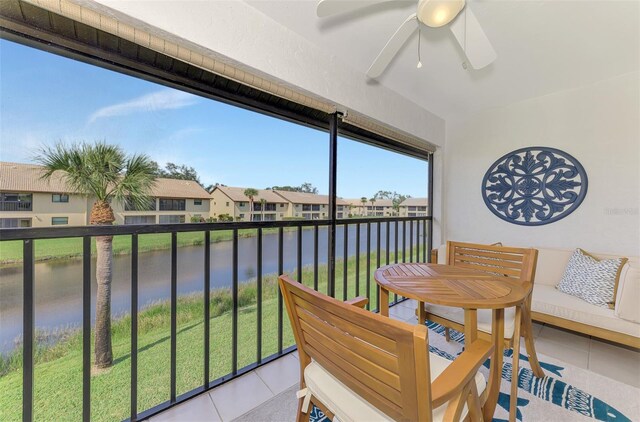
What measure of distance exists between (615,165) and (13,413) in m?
4.47

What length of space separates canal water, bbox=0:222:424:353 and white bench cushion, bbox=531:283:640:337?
1.96 metres

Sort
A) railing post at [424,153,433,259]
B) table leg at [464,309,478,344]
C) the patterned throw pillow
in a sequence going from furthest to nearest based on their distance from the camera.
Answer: railing post at [424,153,433,259] < the patterned throw pillow < table leg at [464,309,478,344]

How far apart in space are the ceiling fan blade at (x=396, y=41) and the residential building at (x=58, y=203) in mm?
1410

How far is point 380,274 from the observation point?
1567mm

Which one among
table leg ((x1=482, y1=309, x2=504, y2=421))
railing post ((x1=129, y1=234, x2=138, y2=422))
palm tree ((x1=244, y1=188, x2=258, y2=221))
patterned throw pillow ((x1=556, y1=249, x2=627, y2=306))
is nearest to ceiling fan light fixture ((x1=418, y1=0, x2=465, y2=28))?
palm tree ((x1=244, y1=188, x2=258, y2=221))

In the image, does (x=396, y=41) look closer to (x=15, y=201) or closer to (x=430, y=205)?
(x=15, y=201)

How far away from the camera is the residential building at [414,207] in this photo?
3.02 m

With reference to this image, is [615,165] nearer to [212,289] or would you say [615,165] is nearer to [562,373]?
[562,373]

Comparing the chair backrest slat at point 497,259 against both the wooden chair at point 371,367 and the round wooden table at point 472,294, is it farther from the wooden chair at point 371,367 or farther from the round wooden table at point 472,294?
the wooden chair at point 371,367

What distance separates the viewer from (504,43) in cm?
182

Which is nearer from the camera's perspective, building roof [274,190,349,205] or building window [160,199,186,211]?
building window [160,199,186,211]

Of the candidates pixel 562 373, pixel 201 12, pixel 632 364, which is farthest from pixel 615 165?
pixel 201 12

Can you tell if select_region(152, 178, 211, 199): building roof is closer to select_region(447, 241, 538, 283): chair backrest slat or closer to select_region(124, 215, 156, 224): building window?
select_region(124, 215, 156, 224): building window

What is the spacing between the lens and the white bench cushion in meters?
1.67
